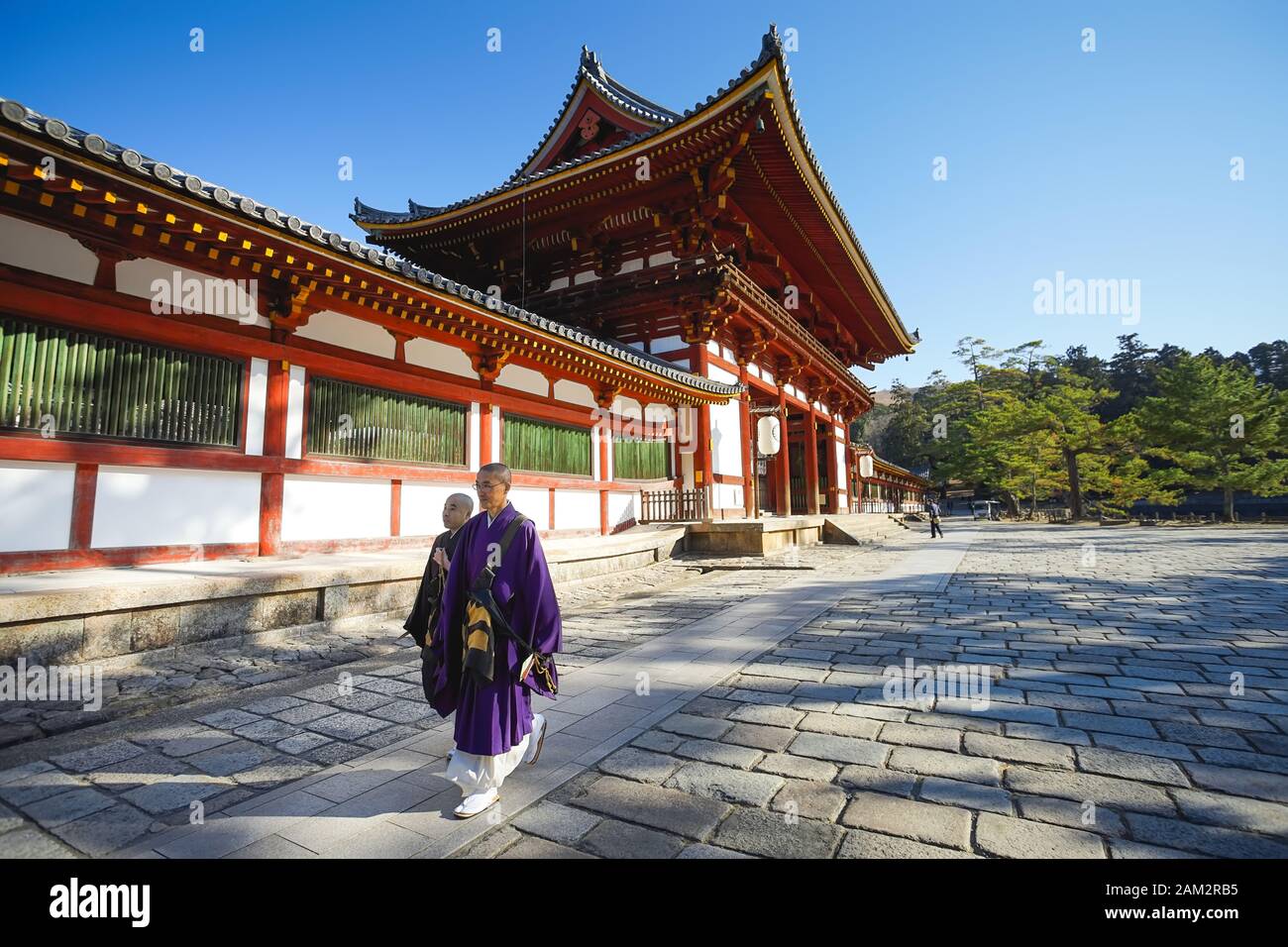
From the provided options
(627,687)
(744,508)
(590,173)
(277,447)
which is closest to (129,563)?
(277,447)

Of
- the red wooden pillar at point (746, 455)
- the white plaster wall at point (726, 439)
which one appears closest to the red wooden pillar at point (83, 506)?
the white plaster wall at point (726, 439)

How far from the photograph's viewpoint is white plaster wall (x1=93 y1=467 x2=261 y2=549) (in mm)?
5355

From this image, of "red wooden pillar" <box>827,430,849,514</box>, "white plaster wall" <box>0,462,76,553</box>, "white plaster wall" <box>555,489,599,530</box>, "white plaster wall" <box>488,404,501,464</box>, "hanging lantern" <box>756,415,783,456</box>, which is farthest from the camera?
"red wooden pillar" <box>827,430,849,514</box>

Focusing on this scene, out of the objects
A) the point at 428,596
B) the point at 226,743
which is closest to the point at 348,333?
the point at 428,596

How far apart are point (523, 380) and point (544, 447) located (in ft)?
4.04

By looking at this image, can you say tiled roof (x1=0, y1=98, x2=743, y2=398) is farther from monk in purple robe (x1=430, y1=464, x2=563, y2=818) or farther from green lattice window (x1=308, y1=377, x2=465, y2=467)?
monk in purple robe (x1=430, y1=464, x2=563, y2=818)

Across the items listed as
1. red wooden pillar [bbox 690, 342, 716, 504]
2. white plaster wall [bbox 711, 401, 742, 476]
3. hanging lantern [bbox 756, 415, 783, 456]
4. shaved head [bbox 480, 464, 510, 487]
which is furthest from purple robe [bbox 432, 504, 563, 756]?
hanging lantern [bbox 756, 415, 783, 456]

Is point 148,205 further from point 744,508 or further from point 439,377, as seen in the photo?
point 744,508

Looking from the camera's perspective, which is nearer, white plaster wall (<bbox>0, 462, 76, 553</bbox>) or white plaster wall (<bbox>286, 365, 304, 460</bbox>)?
white plaster wall (<bbox>0, 462, 76, 553</bbox>)

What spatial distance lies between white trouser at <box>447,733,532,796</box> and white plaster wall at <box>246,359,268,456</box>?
5.33 m

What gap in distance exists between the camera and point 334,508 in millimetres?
7164

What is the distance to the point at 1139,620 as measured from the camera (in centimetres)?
608

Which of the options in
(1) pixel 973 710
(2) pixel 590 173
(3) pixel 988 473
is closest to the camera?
(1) pixel 973 710
